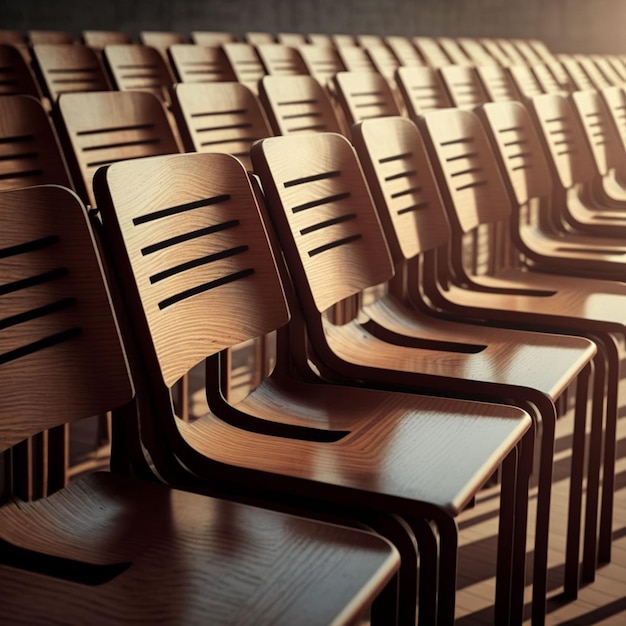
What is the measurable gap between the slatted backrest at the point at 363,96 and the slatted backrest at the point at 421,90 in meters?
0.14

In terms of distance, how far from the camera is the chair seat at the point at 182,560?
120cm

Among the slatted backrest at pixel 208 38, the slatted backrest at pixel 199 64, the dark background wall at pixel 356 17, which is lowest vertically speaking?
the slatted backrest at pixel 199 64

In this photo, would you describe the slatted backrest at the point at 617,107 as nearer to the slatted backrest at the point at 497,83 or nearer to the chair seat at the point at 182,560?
the slatted backrest at the point at 497,83

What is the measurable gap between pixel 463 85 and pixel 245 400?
351cm

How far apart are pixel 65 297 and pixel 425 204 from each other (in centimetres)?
135

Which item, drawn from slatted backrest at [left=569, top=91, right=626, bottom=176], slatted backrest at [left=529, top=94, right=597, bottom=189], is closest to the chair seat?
slatted backrest at [left=529, top=94, right=597, bottom=189]

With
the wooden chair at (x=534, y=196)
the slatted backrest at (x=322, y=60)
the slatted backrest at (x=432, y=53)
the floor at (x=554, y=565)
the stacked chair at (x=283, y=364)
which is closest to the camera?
the stacked chair at (x=283, y=364)

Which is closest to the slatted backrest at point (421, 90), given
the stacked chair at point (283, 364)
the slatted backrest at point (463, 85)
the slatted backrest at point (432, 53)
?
the slatted backrest at point (463, 85)

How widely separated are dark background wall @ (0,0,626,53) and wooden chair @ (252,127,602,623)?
553cm

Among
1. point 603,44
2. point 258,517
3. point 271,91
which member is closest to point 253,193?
point 258,517

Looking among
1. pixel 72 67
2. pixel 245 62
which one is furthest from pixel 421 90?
pixel 72 67

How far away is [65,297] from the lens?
1580 mm

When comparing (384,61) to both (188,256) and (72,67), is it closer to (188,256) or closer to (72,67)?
(72,67)

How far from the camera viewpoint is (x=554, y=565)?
2.41 m
